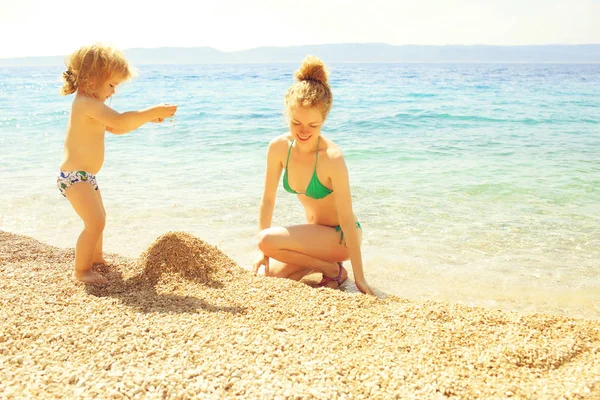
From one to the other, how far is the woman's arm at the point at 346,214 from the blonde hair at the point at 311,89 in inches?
14.3

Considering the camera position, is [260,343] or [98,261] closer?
[260,343]

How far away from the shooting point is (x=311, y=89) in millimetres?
3523

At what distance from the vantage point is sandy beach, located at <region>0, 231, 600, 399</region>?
2152mm

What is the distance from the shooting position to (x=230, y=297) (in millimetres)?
3250

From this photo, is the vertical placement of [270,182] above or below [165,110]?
below

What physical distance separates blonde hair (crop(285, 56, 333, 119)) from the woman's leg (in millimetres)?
885

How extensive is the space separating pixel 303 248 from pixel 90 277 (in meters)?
1.46

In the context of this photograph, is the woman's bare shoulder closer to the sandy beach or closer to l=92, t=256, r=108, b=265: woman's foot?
the sandy beach

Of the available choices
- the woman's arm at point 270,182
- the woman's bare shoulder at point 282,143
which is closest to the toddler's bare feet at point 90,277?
the woman's arm at point 270,182

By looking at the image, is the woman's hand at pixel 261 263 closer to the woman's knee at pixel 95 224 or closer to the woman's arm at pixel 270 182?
the woman's arm at pixel 270 182

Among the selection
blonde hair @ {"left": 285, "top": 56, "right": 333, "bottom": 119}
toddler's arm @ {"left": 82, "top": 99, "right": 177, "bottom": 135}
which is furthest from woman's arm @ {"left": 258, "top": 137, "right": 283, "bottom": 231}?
toddler's arm @ {"left": 82, "top": 99, "right": 177, "bottom": 135}

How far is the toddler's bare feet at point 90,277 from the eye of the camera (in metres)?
3.45

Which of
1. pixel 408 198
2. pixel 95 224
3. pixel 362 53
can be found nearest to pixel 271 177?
pixel 95 224

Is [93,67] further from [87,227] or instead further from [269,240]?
[269,240]
